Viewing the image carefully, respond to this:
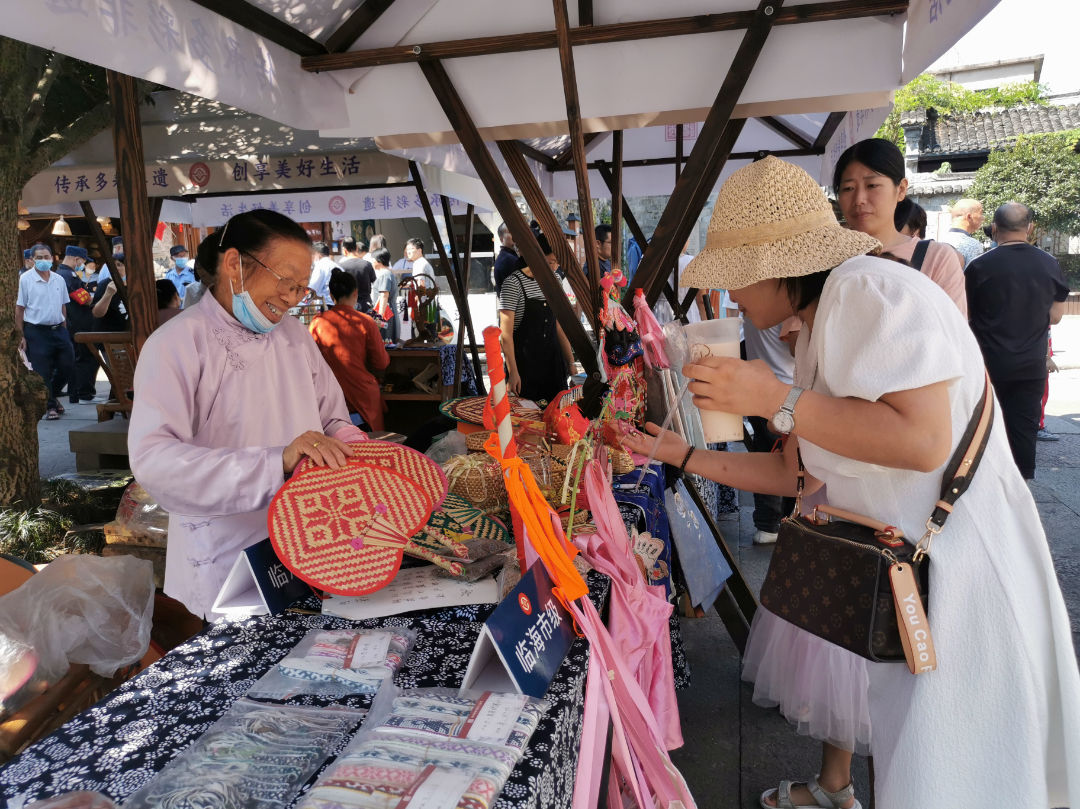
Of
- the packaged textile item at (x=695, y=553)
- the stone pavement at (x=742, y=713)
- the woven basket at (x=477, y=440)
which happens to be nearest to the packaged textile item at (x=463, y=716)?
the woven basket at (x=477, y=440)

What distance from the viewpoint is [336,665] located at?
1309 millimetres

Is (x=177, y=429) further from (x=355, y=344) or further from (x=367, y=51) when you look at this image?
(x=355, y=344)

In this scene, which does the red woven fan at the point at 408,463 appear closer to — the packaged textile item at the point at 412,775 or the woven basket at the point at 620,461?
the packaged textile item at the point at 412,775

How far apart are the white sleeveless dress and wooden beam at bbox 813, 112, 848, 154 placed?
3962mm

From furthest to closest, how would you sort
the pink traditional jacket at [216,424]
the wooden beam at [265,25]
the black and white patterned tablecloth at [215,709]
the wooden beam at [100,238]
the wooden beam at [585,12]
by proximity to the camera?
1. the wooden beam at [100,238]
2. the wooden beam at [585,12]
3. the wooden beam at [265,25]
4. the pink traditional jacket at [216,424]
5. the black and white patterned tablecloth at [215,709]

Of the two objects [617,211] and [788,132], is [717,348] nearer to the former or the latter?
[617,211]

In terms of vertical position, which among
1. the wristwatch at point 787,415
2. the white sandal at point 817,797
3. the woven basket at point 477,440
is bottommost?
the white sandal at point 817,797

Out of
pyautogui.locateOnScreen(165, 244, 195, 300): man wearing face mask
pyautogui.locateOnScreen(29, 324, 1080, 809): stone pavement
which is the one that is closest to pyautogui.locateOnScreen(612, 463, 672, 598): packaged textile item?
pyautogui.locateOnScreen(29, 324, 1080, 809): stone pavement

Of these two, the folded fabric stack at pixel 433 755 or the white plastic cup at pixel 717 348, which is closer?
the folded fabric stack at pixel 433 755

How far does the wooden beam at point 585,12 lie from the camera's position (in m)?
2.71

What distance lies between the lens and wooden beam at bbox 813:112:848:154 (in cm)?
491

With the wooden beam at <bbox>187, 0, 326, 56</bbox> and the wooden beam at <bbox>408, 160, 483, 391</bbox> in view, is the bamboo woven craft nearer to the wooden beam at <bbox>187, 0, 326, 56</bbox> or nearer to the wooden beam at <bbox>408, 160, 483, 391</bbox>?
the wooden beam at <bbox>187, 0, 326, 56</bbox>

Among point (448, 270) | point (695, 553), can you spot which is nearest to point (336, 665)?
point (695, 553)

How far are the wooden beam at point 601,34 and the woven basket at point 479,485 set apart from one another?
1558 millimetres
